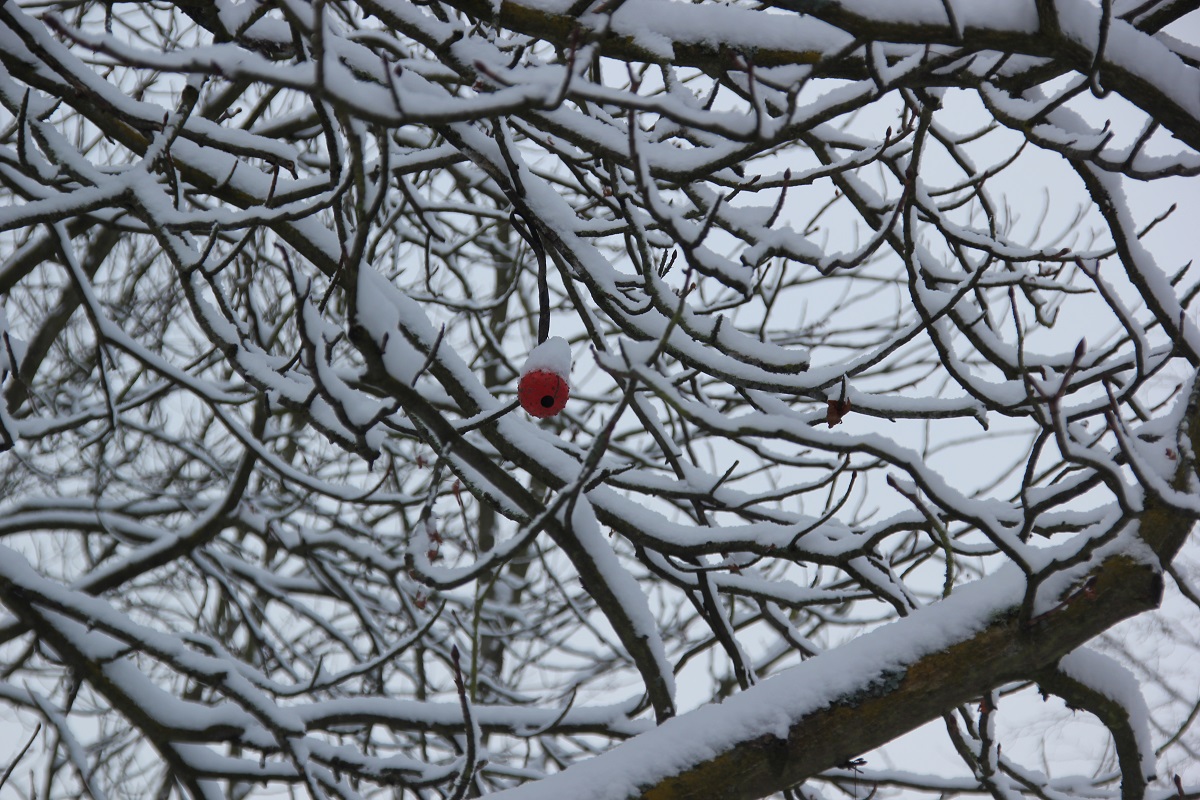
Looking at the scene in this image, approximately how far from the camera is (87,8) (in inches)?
216

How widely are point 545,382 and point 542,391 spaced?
19mm

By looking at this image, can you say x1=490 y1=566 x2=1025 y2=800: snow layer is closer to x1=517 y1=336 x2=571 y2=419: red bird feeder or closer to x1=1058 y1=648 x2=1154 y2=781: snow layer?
x1=1058 y1=648 x2=1154 y2=781: snow layer

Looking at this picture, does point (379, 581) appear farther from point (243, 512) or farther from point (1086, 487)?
point (1086, 487)

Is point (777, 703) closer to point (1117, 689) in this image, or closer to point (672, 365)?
point (1117, 689)

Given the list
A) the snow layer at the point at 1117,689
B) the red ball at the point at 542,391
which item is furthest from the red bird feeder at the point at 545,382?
the snow layer at the point at 1117,689

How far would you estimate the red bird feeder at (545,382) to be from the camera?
201 cm

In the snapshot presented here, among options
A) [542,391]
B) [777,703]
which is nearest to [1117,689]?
[777,703]

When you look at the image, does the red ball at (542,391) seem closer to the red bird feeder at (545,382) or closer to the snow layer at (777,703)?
the red bird feeder at (545,382)

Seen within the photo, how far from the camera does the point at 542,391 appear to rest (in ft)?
6.61

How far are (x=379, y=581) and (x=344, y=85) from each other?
476 centimetres

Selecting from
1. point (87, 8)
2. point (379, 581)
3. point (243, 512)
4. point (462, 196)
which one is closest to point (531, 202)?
point (243, 512)

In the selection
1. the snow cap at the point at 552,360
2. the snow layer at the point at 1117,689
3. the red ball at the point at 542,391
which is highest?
the snow cap at the point at 552,360

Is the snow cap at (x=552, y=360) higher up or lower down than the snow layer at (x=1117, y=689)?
higher up

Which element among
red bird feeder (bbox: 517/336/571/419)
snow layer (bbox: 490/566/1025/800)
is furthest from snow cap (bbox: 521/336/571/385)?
snow layer (bbox: 490/566/1025/800)
